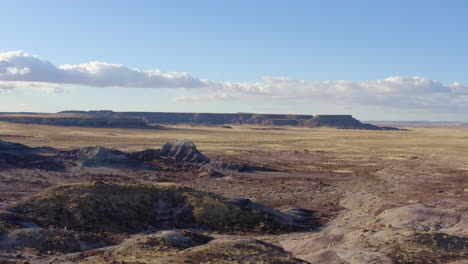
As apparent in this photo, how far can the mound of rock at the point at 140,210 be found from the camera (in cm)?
2709

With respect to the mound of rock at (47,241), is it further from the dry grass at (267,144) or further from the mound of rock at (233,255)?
the dry grass at (267,144)

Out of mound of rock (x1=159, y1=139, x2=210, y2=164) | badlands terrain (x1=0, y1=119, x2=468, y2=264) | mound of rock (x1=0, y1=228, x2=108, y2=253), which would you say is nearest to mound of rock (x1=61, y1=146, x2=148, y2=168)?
badlands terrain (x1=0, y1=119, x2=468, y2=264)

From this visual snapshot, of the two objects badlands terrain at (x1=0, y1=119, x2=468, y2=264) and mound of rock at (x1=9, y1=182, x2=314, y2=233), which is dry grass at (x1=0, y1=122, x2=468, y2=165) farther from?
mound of rock at (x1=9, y1=182, x2=314, y2=233)

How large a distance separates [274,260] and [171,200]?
13.7 m

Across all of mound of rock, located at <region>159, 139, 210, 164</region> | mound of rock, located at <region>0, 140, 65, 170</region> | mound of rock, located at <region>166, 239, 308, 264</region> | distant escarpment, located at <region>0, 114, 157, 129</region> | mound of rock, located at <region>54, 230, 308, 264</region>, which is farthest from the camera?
distant escarpment, located at <region>0, 114, 157, 129</region>

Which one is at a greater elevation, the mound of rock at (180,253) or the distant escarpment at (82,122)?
the distant escarpment at (82,122)

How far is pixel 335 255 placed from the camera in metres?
21.6

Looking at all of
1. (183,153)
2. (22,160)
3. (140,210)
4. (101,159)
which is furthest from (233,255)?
(22,160)

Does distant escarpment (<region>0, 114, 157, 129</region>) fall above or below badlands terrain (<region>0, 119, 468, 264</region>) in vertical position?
above

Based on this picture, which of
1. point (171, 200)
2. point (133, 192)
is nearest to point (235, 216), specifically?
point (171, 200)

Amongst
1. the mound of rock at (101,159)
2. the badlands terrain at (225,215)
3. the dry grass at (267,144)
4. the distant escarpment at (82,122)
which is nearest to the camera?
the badlands terrain at (225,215)

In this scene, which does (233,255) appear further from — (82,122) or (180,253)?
(82,122)

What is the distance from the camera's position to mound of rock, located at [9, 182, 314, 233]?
2709 cm

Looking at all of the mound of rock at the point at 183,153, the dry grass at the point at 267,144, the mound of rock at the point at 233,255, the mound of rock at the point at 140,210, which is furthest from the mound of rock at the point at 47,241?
the dry grass at the point at 267,144
